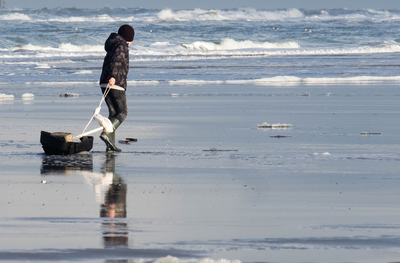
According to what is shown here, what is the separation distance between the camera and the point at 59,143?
9453 mm

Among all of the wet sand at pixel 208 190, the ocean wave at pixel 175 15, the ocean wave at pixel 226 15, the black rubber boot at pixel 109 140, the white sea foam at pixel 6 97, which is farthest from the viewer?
the ocean wave at pixel 226 15

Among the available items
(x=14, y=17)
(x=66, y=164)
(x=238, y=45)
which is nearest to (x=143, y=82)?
(x=66, y=164)

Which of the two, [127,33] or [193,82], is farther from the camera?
[193,82]

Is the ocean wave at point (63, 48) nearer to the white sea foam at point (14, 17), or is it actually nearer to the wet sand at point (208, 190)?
the white sea foam at point (14, 17)

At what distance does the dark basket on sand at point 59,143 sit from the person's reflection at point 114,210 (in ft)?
3.42

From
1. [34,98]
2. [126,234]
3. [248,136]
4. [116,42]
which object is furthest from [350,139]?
[34,98]

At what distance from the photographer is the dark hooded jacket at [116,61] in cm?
1005

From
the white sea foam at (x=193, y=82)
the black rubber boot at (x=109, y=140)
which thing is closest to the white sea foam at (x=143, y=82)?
the white sea foam at (x=193, y=82)

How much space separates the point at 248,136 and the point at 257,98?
18.9 ft

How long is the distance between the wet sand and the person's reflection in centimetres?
1

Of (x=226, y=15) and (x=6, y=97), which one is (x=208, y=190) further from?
(x=226, y=15)

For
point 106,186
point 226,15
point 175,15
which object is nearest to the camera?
point 106,186

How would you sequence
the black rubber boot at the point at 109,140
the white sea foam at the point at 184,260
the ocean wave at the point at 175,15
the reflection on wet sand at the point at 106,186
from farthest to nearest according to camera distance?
the ocean wave at the point at 175,15 < the black rubber boot at the point at 109,140 < the reflection on wet sand at the point at 106,186 < the white sea foam at the point at 184,260

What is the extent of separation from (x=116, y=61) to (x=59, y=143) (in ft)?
4.21
